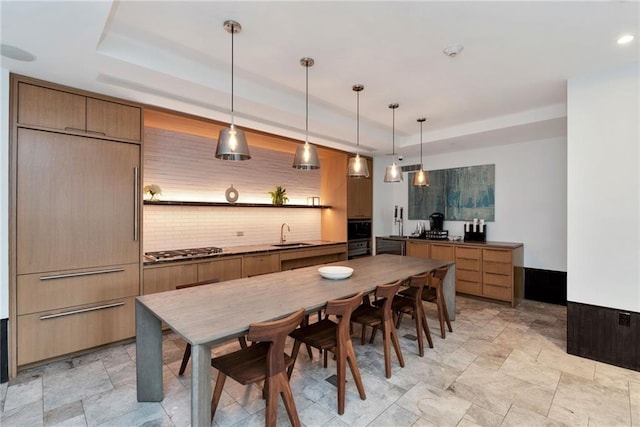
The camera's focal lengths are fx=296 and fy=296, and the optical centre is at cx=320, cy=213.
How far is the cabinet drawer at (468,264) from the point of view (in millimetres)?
4820

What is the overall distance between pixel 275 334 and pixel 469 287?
4.30 metres

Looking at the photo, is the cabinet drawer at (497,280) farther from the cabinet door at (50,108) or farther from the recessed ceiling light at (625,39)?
the cabinet door at (50,108)

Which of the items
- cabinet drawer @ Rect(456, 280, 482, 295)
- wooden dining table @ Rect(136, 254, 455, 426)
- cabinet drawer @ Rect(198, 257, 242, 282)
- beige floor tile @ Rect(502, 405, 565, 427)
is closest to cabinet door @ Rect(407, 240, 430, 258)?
cabinet drawer @ Rect(456, 280, 482, 295)

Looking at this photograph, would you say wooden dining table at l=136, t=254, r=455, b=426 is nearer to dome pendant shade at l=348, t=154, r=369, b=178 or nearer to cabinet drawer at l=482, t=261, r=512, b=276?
dome pendant shade at l=348, t=154, r=369, b=178

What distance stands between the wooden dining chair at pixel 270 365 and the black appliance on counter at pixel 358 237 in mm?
3831

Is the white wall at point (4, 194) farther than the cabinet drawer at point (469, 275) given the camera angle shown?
No

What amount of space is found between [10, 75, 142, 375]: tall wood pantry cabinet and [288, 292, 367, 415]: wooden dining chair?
2044 mm

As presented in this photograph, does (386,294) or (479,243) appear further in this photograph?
(479,243)

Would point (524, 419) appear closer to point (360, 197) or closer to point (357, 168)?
point (357, 168)

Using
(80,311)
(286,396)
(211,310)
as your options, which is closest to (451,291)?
(286,396)

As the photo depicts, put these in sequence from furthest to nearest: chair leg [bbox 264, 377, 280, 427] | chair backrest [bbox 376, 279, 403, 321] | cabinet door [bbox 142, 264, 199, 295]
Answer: cabinet door [bbox 142, 264, 199, 295], chair backrest [bbox 376, 279, 403, 321], chair leg [bbox 264, 377, 280, 427]

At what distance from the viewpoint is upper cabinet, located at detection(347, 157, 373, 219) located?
5.64 metres

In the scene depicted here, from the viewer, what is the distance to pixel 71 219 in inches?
110

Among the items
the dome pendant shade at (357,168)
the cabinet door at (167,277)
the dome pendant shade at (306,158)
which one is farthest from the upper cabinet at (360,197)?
the cabinet door at (167,277)
